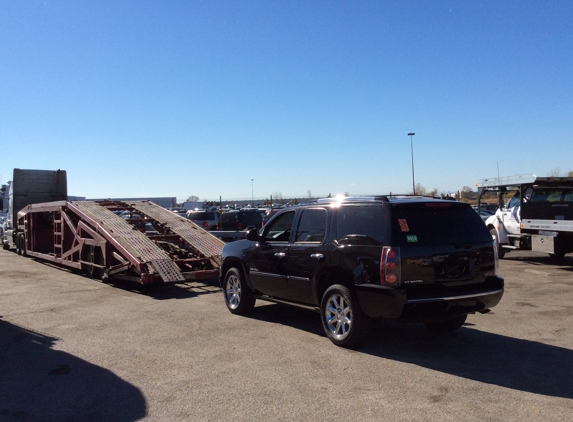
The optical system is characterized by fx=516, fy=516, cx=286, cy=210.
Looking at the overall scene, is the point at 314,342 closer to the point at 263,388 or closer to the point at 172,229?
the point at 263,388

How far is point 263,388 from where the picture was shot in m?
5.20

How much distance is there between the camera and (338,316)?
667 centimetres

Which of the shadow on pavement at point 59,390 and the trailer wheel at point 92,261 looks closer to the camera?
the shadow on pavement at point 59,390

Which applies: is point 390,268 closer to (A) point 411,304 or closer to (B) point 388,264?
(B) point 388,264

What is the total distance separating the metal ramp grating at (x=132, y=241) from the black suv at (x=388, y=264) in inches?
165

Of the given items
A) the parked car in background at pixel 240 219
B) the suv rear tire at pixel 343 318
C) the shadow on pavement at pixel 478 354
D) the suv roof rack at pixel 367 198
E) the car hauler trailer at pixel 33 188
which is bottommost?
the shadow on pavement at pixel 478 354

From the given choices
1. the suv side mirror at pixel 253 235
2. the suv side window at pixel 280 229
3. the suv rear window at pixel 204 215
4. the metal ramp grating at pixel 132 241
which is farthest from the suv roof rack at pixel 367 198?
the suv rear window at pixel 204 215

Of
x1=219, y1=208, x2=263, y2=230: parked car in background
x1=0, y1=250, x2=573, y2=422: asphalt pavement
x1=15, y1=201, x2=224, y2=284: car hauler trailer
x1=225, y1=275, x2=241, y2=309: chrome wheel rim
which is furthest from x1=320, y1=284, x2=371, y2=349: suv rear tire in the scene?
x1=219, y1=208, x2=263, y2=230: parked car in background

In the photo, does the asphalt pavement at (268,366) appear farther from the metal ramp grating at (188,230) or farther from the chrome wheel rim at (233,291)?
the metal ramp grating at (188,230)

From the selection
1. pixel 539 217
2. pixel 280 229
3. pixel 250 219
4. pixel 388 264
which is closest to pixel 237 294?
pixel 280 229

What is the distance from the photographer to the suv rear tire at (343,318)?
636cm

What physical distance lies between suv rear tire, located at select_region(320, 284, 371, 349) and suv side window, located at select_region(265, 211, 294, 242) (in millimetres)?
1442

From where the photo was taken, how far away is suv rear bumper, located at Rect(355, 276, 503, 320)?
19.3 feet

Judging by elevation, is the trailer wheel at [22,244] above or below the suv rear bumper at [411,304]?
above
